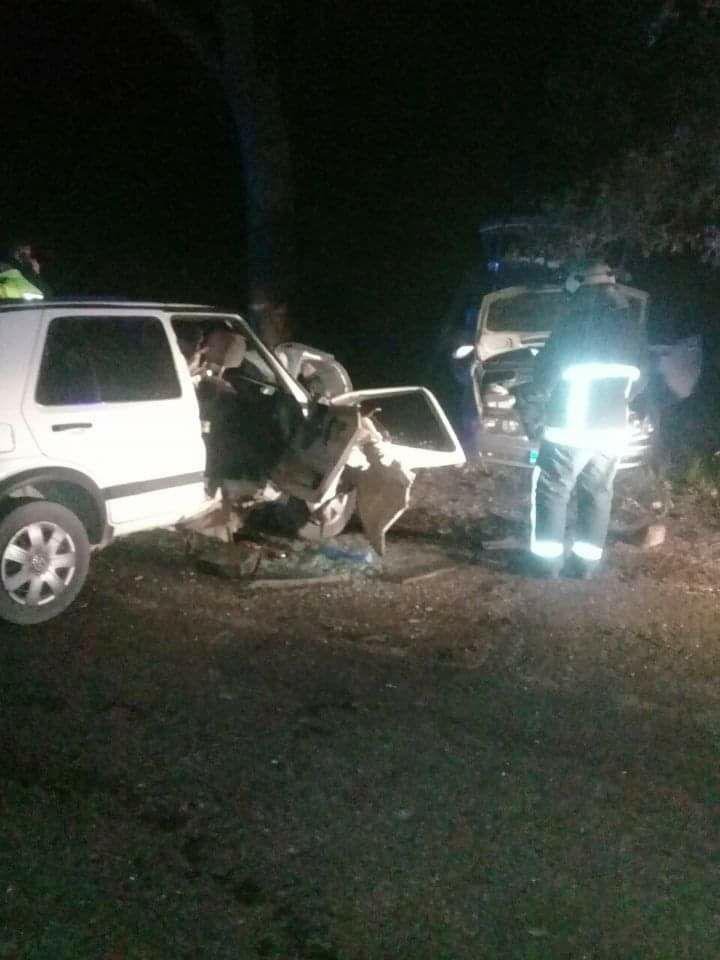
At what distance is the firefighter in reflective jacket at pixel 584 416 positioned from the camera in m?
6.82

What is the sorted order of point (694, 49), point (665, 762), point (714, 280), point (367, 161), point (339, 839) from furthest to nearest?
1. point (367, 161)
2. point (714, 280)
3. point (694, 49)
4. point (665, 762)
5. point (339, 839)

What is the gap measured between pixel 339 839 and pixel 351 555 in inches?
141

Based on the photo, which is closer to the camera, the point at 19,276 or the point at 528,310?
the point at 19,276

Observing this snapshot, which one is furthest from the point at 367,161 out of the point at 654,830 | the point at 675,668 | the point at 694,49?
the point at 654,830

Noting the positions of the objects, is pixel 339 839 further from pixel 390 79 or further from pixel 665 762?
pixel 390 79

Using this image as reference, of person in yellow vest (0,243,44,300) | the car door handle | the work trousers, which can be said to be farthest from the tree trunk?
the car door handle

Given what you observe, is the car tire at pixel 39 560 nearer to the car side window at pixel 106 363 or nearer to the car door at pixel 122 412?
the car door at pixel 122 412

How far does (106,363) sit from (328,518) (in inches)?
84.1

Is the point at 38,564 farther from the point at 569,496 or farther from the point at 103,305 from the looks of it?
the point at 569,496

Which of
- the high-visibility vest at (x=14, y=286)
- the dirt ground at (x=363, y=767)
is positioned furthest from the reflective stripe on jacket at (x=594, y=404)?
the high-visibility vest at (x=14, y=286)

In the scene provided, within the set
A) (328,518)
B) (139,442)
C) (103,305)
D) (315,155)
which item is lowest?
(328,518)

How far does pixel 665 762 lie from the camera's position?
4602mm

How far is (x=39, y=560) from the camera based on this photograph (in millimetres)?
5738

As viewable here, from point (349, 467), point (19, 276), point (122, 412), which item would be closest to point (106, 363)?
point (122, 412)
